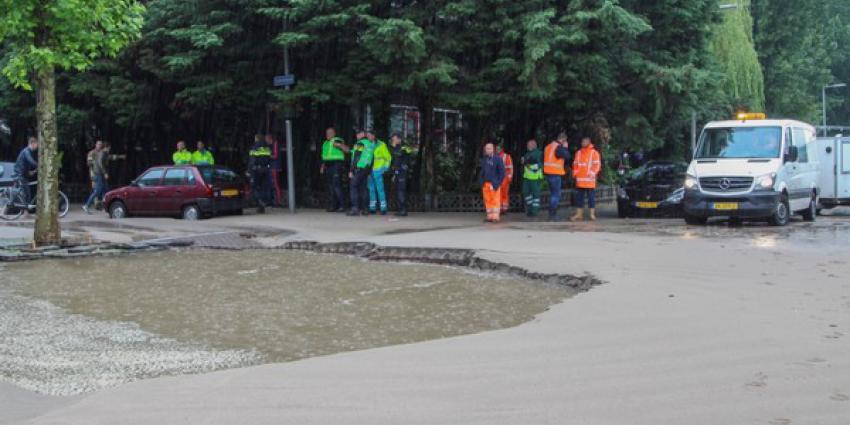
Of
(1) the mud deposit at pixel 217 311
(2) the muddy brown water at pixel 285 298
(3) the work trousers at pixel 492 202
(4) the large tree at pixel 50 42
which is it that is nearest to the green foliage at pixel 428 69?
(3) the work trousers at pixel 492 202

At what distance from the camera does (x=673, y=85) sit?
18.8 meters

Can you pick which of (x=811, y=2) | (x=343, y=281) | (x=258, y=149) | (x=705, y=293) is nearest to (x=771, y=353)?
(x=705, y=293)

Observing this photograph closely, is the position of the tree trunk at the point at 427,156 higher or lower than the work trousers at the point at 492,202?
higher

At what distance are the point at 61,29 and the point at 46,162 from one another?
2257 millimetres

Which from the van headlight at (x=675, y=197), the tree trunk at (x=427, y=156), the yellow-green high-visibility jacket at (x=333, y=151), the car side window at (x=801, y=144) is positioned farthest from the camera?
the tree trunk at (x=427, y=156)

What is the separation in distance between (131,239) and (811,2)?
115 ft

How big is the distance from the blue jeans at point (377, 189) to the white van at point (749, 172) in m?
7.26

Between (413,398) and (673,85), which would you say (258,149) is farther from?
(413,398)

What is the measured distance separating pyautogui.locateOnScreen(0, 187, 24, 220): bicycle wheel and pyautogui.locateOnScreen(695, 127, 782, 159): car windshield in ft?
52.5

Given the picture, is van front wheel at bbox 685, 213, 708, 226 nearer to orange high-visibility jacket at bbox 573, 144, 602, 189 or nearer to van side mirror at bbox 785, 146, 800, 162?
van side mirror at bbox 785, 146, 800, 162

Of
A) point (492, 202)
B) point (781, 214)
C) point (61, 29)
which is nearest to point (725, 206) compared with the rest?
point (781, 214)

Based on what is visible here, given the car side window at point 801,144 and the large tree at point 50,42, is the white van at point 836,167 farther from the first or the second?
the large tree at point 50,42

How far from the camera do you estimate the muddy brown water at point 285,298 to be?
26.4 feet

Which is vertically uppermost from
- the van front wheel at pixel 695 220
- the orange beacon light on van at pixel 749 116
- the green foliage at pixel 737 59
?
the green foliage at pixel 737 59
